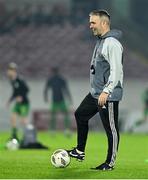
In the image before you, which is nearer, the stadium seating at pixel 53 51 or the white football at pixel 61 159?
the white football at pixel 61 159

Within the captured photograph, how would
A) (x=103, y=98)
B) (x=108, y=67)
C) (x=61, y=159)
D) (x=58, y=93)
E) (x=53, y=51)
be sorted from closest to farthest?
(x=103, y=98) < (x=108, y=67) < (x=61, y=159) < (x=58, y=93) < (x=53, y=51)

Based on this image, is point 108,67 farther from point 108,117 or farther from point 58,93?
point 58,93

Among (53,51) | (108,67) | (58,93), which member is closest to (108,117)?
(108,67)

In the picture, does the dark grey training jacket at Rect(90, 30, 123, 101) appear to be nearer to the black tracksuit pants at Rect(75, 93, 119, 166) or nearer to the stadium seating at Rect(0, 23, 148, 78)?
the black tracksuit pants at Rect(75, 93, 119, 166)

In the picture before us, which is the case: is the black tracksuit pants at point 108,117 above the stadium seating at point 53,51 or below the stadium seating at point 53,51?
above

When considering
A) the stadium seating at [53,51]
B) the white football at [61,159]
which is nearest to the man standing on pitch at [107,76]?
the white football at [61,159]

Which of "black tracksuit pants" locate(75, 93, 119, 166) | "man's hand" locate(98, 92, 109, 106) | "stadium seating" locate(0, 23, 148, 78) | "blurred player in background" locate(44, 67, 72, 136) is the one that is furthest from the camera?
"stadium seating" locate(0, 23, 148, 78)

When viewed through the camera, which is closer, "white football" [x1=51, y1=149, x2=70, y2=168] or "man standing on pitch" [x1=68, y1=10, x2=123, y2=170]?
"man standing on pitch" [x1=68, y1=10, x2=123, y2=170]

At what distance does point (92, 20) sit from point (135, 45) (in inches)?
1053

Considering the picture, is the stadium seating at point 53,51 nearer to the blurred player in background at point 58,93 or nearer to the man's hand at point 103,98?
the blurred player in background at point 58,93

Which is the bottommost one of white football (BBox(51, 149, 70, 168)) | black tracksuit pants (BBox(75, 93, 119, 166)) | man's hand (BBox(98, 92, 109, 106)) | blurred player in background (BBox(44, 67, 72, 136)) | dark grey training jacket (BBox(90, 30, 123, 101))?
blurred player in background (BBox(44, 67, 72, 136))

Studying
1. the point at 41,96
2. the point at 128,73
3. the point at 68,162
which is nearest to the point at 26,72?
the point at 41,96

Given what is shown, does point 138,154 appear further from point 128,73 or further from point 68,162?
point 128,73

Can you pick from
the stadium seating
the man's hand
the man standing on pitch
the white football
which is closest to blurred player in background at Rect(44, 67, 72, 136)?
the stadium seating
